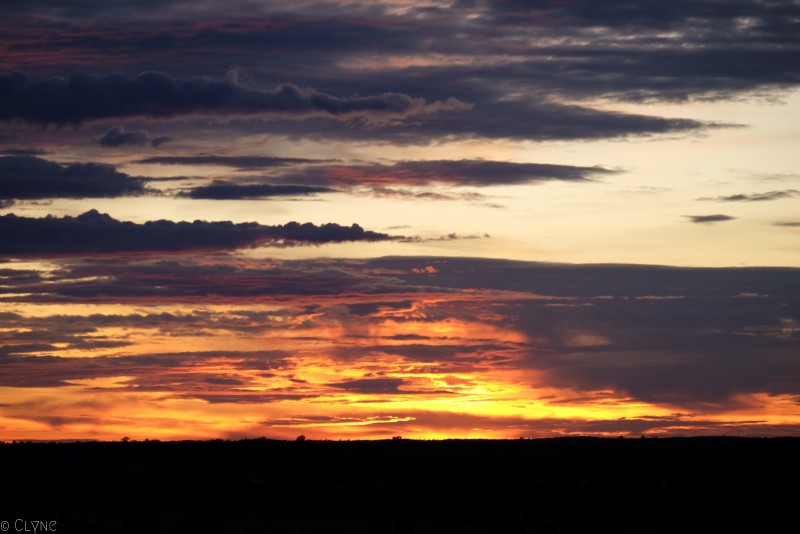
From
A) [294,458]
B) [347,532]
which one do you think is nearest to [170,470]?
[294,458]

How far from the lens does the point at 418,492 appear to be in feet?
201

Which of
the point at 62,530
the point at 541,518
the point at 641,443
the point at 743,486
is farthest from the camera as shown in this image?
the point at 641,443

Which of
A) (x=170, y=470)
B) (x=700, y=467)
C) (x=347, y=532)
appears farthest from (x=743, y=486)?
(x=170, y=470)

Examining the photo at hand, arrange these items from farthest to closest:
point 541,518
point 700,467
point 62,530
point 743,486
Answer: point 700,467 < point 743,486 < point 541,518 < point 62,530

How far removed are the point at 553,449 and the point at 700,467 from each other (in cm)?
1236

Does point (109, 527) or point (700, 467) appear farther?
point (700, 467)

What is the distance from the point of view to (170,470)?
8012cm

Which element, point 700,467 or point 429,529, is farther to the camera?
point 700,467

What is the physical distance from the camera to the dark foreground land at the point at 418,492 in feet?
179

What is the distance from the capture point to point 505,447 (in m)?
89.6

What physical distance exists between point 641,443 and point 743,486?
26.7 m

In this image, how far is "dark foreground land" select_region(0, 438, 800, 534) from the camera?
5453 cm

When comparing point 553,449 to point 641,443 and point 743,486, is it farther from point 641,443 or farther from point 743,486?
point 743,486

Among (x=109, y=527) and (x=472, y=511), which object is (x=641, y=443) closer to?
(x=472, y=511)
